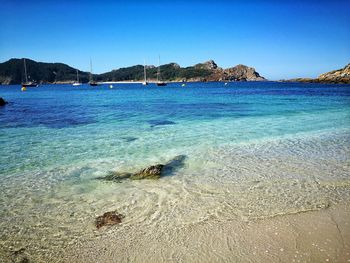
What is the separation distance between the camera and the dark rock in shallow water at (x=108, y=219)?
5840 mm

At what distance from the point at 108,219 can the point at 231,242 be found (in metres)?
2.88

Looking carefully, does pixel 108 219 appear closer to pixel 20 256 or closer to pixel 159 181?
pixel 20 256

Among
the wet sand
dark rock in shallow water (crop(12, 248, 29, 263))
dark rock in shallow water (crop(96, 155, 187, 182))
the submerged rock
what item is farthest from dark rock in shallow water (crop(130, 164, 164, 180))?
dark rock in shallow water (crop(12, 248, 29, 263))

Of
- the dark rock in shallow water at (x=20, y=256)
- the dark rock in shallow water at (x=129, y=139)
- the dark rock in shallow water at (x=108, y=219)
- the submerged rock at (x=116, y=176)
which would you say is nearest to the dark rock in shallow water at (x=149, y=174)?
the submerged rock at (x=116, y=176)

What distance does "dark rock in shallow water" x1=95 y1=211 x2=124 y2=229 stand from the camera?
584cm

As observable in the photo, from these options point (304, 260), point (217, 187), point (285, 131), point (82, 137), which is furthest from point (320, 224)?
point (82, 137)

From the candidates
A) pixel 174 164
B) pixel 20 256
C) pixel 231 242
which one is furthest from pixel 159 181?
pixel 20 256

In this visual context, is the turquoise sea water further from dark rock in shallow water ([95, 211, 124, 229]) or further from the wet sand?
the wet sand

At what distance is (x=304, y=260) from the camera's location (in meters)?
4.40

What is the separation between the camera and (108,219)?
601cm

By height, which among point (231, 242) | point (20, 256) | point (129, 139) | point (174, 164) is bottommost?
point (20, 256)

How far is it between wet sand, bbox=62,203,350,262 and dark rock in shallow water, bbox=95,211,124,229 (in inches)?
8.7

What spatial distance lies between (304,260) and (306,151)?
7.91 metres

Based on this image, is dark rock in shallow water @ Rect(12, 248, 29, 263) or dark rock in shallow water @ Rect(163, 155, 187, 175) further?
dark rock in shallow water @ Rect(163, 155, 187, 175)
